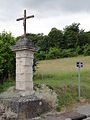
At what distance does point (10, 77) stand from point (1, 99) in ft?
13.6

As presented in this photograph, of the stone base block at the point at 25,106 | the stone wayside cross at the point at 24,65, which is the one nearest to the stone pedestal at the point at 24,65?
the stone wayside cross at the point at 24,65

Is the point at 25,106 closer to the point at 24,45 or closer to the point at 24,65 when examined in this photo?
the point at 24,65

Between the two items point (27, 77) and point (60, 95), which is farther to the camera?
point (60, 95)

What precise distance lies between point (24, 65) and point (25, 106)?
157 centimetres

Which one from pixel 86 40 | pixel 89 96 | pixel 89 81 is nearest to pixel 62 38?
pixel 86 40

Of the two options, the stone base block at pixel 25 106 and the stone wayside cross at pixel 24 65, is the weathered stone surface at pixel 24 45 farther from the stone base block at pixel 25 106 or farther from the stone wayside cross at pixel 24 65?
the stone base block at pixel 25 106

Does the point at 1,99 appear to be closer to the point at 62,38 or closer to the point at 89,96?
the point at 89,96

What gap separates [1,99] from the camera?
876cm

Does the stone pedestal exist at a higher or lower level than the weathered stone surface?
lower

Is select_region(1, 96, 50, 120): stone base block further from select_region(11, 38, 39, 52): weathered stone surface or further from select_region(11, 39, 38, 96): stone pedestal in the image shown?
select_region(11, 38, 39, 52): weathered stone surface

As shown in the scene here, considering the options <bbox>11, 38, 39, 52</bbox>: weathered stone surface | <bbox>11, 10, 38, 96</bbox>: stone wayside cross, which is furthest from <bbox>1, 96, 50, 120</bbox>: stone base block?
<bbox>11, 38, 39, 52</bbox>: weathered stone surface

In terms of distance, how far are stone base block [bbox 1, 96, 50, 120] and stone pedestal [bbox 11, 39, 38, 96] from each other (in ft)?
1.42

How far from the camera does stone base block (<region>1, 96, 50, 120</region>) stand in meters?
8.08

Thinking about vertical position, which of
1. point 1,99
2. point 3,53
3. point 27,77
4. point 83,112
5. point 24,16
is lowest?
point 83,112
